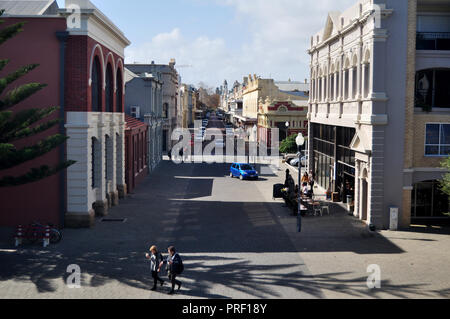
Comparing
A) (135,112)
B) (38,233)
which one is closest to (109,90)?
(38,233)

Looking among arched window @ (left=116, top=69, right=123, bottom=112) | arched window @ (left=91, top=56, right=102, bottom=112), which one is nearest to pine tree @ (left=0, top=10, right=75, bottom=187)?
arched window @ (left=91, top=56, right=102, bottom=112)

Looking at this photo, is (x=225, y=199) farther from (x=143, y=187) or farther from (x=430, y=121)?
(x=430, y=121)

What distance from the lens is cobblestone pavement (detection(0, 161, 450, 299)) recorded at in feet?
48.4

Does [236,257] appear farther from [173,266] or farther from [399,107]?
[399,107]

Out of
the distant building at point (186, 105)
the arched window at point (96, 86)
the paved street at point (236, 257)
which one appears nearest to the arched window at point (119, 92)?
the arched window at point (96, 86)

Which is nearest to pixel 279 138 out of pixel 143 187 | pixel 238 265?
pixel 143 187

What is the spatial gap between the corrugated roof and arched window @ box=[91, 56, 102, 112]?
11.2 ft

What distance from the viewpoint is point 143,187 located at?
36531 millimetres

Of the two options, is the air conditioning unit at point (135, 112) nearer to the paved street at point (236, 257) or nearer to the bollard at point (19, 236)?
the paved street at point (236, 257)

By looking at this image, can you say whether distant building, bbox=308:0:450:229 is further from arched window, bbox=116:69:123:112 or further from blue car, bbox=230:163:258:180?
blue car, bbox=230:163:258:180

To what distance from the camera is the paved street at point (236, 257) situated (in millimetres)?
14742

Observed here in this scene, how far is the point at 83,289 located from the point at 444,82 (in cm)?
1909

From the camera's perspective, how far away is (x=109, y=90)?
29.7m

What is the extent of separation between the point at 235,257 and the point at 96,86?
1260 centimetres
